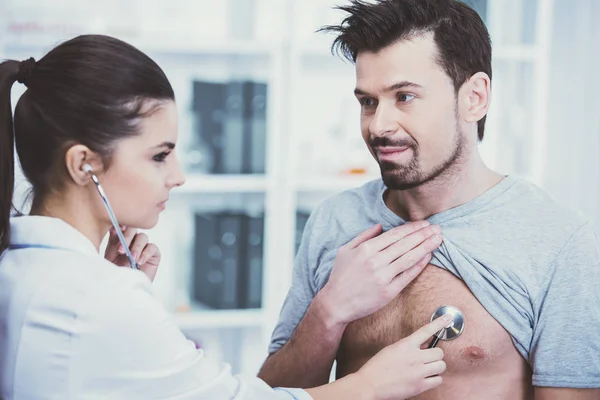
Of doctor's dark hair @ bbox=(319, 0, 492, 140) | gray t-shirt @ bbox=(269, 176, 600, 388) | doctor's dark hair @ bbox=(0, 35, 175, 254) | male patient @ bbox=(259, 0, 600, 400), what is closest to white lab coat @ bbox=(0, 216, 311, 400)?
doctor's dark hair @ bbox=(0, 35, 175, 254)

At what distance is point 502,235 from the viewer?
146cm

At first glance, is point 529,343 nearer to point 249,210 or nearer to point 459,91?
point 459,91

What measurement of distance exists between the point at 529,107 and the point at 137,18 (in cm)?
159

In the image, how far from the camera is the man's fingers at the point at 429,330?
1323 millimetres

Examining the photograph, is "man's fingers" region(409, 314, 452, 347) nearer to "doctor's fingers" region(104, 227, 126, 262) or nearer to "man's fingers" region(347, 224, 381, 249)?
"man's fingers" region(347, 224, 381, 249)

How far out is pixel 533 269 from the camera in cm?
140

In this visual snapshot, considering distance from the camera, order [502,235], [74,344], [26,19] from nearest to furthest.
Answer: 1. [74,344]
2. [502,235]
3. [26,19]

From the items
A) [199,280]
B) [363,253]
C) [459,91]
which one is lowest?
[199,280]

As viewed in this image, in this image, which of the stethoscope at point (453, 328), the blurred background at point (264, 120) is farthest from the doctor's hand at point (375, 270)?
the blurred background at point (264, 120)

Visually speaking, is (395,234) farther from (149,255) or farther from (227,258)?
(227,258)

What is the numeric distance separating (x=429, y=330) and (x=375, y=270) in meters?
0.15

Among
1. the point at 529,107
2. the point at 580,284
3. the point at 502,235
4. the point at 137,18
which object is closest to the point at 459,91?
the point at 502,235

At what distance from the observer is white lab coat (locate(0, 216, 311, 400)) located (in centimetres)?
105

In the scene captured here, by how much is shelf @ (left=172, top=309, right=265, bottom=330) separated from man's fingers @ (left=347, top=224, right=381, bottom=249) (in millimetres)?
1477
